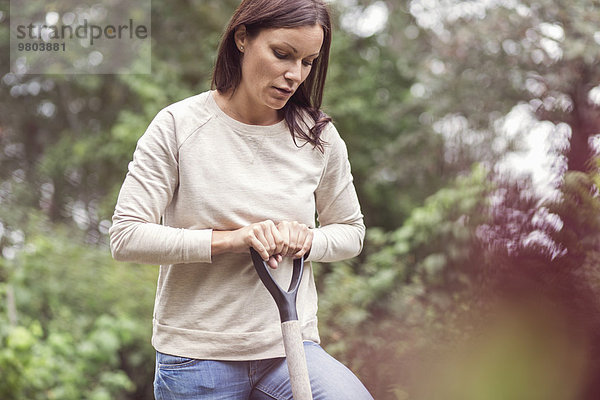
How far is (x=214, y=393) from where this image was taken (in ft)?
5.19

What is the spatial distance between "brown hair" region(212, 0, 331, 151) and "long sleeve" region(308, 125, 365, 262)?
7 cm

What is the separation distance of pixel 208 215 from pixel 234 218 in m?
0.06

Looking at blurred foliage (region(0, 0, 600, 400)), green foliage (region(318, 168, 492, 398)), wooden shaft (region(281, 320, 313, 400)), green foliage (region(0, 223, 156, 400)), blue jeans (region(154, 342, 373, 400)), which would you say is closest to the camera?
blurred foliage (region(0, 0, 600, 400))

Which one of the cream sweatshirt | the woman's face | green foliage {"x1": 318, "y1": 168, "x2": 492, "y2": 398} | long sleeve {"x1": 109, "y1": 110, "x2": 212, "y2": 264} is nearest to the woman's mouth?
the woman's face

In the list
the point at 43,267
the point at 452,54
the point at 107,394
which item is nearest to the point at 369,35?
the point at 452,54

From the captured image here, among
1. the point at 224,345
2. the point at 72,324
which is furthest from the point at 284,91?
the point at 72,324

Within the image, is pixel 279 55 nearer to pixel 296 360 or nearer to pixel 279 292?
pixel 279 292

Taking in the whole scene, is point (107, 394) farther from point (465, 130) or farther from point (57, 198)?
point (57, 198)

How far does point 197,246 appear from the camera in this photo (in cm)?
152

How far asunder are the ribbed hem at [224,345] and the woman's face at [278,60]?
0.52 metres

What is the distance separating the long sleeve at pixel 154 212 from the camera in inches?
60.0

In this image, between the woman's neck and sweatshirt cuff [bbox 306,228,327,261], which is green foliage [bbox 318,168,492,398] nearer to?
sweatshirt cuff [bbox 306,228,327,261]

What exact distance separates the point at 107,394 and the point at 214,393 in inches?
108

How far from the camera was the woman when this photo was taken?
5.09ft
